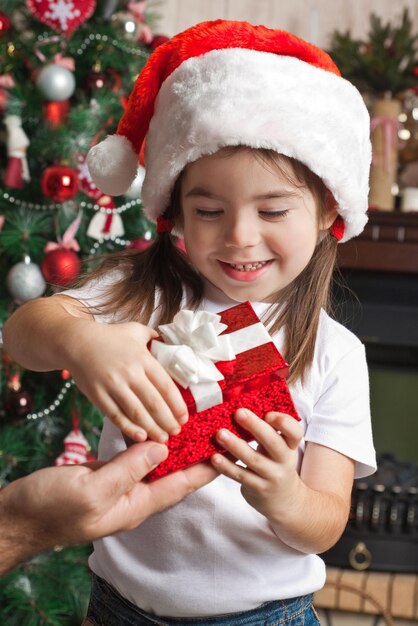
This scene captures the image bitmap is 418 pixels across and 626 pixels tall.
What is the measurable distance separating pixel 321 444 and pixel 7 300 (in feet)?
4.03

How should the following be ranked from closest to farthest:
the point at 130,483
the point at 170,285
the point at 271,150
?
the point at 130,483, the point at 271,150, the point at 170,285

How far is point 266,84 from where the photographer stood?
3.47ft

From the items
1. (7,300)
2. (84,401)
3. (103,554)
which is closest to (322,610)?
(84,401)

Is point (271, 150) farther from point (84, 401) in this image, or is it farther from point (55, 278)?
point (84, 401)

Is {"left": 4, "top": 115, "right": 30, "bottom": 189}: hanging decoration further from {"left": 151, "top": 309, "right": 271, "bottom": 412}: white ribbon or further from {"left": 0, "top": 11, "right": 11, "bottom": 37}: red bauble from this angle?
{"left": 151, "top": 309, "right": 271, "bottom": 412}: white ribbon

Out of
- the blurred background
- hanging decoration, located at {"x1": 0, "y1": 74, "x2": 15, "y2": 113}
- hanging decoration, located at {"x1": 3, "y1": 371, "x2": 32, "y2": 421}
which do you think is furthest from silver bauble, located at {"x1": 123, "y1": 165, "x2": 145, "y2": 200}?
hanging decoration, located at {"x1": 3, "y1": 371, "x2": 32, "y2": 421}

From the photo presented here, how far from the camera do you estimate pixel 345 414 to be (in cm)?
109

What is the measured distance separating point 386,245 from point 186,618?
1525 mm

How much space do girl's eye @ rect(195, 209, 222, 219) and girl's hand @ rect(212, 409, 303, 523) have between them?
289mm

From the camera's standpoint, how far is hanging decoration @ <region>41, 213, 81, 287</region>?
6.47 ft

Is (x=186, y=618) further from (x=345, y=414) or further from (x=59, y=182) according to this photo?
(x=59, y=182)

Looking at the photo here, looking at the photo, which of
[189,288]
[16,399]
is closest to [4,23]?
[16,399]

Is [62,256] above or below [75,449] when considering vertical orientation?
above

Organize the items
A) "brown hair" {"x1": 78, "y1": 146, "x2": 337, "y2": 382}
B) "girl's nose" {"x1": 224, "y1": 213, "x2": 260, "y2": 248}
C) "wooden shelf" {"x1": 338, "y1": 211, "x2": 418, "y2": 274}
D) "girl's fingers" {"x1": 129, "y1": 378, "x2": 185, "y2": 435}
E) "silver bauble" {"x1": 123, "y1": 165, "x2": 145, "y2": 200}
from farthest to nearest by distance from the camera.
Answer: "wooden shelf" {"x1": 338, "y1": 211, "x2": 418, "y2": 274}
"silver bauble" {"x1": 123, "y1": 165, "x2": 145, "y2": 200}
"brown hair" {"x1": 78, "y1": 146, "x2": 337, "y2": 382}
"girl's nose" {"x1": 224, "y1": 213, "x2": 260, "y2": 248}
"girl's fingers" {"x1": 129, "y1": 378, "x2": 185, "y2": 435}
